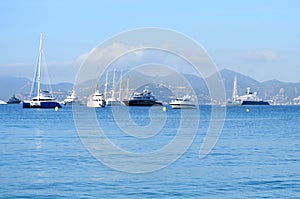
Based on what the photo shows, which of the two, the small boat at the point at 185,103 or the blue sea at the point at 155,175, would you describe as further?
the small boat at the point at 185,103

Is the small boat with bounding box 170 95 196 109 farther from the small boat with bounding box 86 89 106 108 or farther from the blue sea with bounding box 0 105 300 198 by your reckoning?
the blue sea with bounding box 0 105 300 198

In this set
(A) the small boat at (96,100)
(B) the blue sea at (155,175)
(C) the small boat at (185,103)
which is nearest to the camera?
(B) the blue sea at (155,175)

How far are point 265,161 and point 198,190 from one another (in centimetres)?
1124

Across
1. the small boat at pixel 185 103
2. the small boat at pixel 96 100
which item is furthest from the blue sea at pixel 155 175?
the small boat at pixel 96 100

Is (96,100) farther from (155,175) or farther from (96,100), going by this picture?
(155,175)

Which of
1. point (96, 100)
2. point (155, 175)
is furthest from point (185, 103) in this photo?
point (155, 175)

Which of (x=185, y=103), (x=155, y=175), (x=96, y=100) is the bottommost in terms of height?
(x=155, y=175)

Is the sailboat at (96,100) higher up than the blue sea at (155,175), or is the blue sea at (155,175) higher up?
the sailboat at (96,100)

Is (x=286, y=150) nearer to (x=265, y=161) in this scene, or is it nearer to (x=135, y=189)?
(x=265, y=161)

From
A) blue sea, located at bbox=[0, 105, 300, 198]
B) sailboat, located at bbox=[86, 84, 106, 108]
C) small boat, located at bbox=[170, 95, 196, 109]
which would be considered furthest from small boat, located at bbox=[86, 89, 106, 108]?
blue sea, located at bbox=[0, 105, 300, 198]

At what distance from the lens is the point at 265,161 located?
1431 inches

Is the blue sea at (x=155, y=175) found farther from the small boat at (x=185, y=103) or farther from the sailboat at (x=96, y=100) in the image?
the sailboat at (x=96, y=100)

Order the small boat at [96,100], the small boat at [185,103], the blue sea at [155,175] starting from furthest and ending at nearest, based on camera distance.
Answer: the small boat at [96,100] < the small boat at [185,103] < the blue sea at [155,175]

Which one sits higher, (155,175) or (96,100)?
(96,100)
